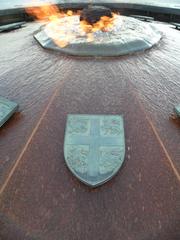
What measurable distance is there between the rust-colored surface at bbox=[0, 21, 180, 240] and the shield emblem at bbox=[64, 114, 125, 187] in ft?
0.44

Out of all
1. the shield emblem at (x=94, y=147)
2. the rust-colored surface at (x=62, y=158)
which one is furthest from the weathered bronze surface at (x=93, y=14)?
the shield emblem at (x=94, y=147)

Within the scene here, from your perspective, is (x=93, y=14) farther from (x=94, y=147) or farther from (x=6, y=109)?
(x=94, y=147)

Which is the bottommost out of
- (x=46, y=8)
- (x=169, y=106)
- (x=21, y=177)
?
(x=46, y=8)

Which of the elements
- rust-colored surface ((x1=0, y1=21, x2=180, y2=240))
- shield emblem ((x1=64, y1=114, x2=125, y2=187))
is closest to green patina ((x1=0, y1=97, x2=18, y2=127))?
rust-colored surface ((x1=0, y1=21, x2=180, y2=240))

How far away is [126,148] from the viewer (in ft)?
11.5

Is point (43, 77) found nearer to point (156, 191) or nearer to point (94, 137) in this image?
point (94, 137)

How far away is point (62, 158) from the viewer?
3412 mm

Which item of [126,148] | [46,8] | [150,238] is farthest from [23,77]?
[46,8]

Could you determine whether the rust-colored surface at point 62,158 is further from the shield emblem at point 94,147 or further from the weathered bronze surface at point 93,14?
the weathered bronze surface at point 93,14

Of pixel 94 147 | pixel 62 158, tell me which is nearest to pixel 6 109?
pixel 62 158

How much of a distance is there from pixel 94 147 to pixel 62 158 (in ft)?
1.47

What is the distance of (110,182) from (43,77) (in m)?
2.30

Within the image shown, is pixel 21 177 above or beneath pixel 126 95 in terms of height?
beneath

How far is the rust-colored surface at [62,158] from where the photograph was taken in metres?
3.07
